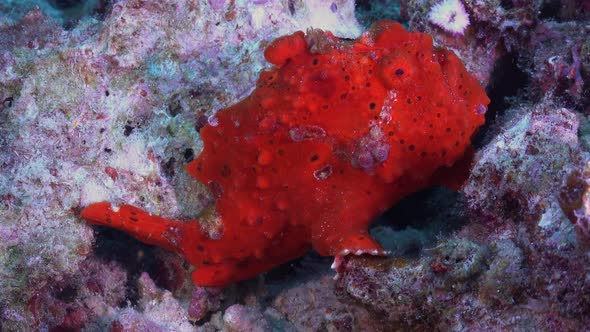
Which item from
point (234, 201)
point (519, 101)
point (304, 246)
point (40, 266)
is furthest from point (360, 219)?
point (40, 266)

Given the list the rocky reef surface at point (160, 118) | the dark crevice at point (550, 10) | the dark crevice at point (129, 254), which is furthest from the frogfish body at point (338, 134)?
the dark crevice at point (129, 254)

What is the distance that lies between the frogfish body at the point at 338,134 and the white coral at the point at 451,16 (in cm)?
64

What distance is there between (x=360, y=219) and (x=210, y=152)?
1.16m

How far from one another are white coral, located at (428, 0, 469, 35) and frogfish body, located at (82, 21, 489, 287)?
0.64 meters

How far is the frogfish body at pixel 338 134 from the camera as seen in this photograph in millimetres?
2973

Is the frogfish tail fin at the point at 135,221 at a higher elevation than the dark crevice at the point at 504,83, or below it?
below

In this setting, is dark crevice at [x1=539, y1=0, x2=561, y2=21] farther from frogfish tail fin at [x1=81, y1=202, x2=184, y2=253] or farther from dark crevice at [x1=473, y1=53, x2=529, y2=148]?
frogfish tail fin at [x1=81, y1=202, x2=184, y2=253]

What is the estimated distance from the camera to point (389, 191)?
3.21 meters

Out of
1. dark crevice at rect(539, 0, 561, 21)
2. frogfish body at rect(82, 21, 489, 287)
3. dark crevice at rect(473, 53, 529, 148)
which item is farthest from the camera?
dark crevice at rect(473, 53, 529, 148)

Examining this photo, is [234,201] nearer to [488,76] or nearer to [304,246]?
[304,246]

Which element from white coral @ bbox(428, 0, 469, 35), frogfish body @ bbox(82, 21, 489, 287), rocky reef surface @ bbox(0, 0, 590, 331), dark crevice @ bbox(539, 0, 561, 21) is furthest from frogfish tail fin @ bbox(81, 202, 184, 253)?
dark crevice @ bbox(539, 0, 561, 21)

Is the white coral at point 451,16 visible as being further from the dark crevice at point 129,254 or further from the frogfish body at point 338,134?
the dark crevice at point 129,254

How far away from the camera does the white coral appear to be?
361 cm

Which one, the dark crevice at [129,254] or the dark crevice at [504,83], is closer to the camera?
the dark crevice at [504,83]
